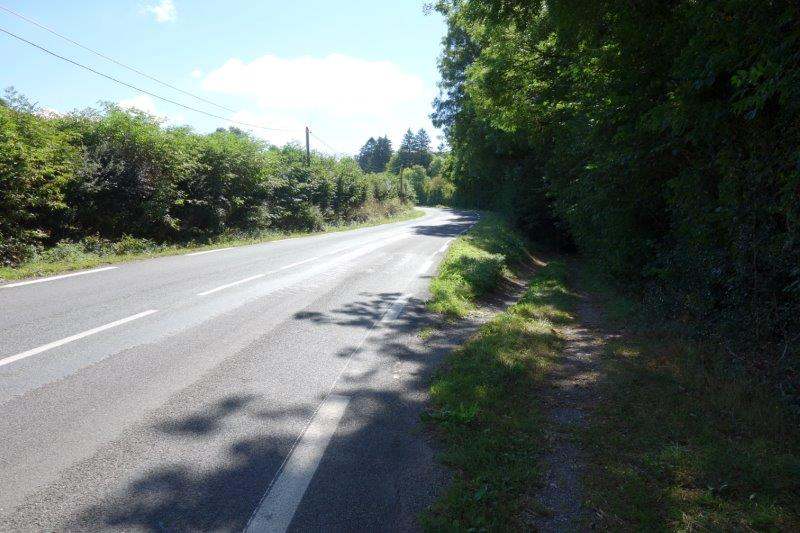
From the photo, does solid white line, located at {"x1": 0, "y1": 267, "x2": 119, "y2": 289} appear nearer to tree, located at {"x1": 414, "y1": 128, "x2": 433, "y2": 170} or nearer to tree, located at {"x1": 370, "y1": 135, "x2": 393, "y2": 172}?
tree, located at {"x1": 414, "y1": 128, "x2": 433, "y2": 170}

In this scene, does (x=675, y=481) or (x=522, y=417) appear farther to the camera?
(x=522, y=417)

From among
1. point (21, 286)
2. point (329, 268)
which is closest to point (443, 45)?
point (329, 268)

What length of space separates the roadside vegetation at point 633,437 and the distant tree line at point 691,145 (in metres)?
0.47

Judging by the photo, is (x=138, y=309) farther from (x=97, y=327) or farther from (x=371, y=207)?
(x=371, y=207)

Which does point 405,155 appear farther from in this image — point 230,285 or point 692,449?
point 692,449

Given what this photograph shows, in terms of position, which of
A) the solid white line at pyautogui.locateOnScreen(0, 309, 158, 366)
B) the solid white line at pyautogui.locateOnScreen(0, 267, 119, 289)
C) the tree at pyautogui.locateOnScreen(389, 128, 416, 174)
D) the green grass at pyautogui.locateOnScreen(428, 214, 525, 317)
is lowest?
the green grass at pyautogui.locateOnScreen(428, 214, 525, 317)

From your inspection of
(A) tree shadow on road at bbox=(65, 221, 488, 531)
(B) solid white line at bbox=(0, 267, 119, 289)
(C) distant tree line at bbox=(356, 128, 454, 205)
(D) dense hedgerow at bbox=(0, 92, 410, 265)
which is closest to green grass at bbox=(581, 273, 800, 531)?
(A) tree shadow on road at bbox=(65, 221, 488, 531)

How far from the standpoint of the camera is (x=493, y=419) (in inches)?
159

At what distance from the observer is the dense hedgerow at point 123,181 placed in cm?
1106

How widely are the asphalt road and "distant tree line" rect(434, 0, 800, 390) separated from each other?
3516 millimetres

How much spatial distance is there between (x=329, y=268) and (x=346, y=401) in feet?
25.5

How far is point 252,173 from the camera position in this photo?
21625 mm

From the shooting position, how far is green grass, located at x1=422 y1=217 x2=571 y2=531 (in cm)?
289

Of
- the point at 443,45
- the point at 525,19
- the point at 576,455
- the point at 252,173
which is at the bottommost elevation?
the point at 576,455
